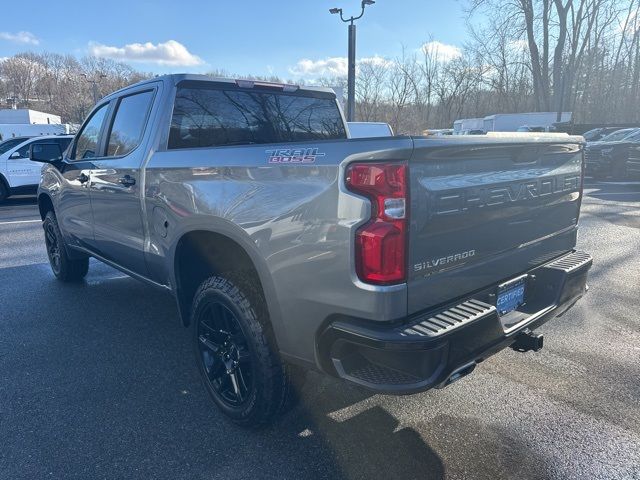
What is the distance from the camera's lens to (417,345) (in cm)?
200

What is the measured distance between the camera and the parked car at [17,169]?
41.0 feet

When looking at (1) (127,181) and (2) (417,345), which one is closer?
(2) (417,345)

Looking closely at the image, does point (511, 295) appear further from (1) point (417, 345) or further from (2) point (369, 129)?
(2) point (369, 129)

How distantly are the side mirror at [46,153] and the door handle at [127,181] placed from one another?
1877 mm

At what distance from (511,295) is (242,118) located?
2313 millimetres

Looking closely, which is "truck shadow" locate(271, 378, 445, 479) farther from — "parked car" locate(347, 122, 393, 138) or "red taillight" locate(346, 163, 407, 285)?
"parked car" locate(347, 122, 393, 138)

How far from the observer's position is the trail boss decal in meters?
2.22

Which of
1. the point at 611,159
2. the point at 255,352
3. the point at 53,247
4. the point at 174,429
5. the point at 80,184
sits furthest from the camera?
the point at 611,159

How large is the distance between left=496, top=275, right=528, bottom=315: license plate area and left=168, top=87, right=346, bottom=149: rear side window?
212cm

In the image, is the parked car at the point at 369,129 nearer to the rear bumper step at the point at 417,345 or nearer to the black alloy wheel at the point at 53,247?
the black alloy wheel at the point at 53,247

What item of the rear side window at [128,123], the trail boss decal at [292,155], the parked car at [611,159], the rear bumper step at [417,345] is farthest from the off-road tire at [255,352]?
the parked car at [611,159]

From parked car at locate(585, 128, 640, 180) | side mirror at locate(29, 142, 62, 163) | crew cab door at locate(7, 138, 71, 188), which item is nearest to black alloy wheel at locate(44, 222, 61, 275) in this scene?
side mirror at locate(29, 142, 62, 163)

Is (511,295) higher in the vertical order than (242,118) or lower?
lower

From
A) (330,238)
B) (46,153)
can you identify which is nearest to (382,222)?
(330,238)
